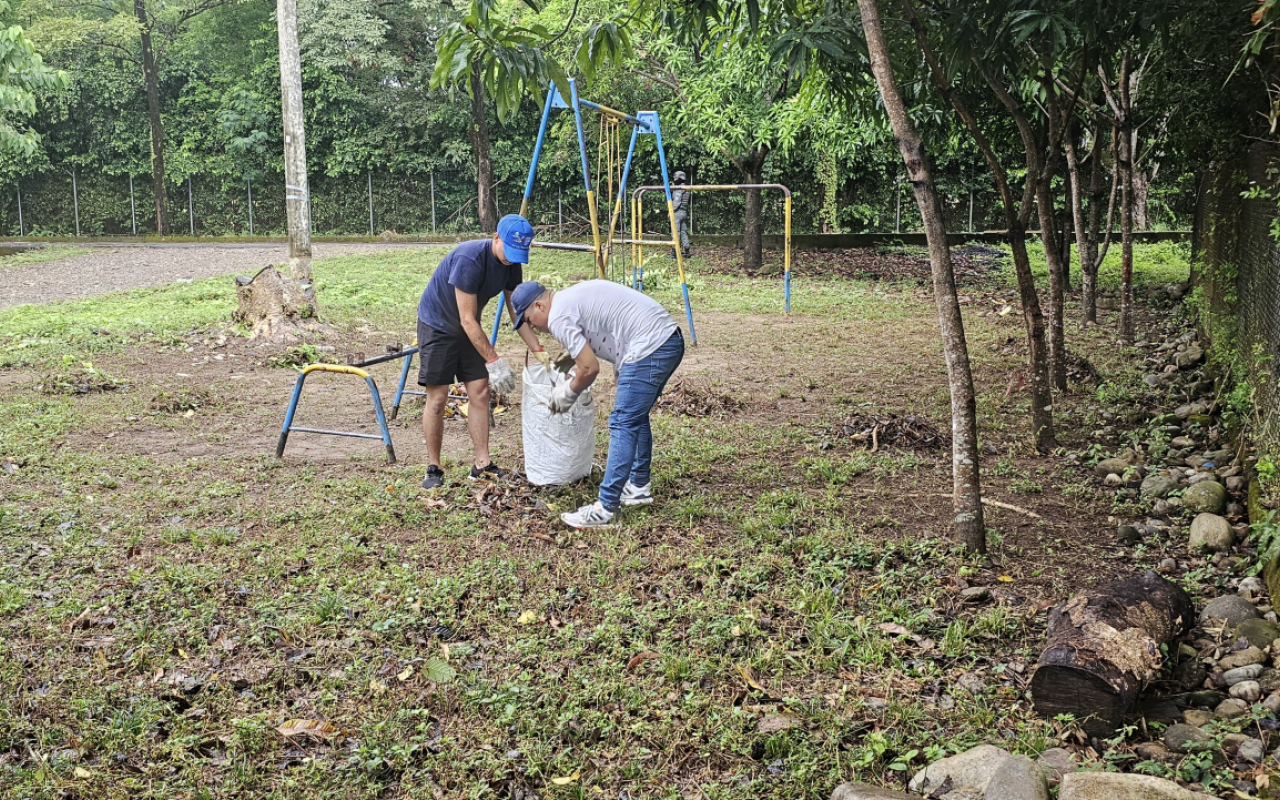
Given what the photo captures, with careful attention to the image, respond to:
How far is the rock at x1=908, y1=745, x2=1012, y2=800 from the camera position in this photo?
9.55 feet

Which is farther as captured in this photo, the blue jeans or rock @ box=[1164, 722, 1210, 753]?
the blue jeans

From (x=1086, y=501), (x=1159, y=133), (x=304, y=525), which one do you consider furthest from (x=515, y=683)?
(x=1159, y=133)

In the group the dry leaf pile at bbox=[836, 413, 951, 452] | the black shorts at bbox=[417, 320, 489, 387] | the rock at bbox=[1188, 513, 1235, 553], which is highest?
the black shorts at bbox=[417, 320, 489, 387]

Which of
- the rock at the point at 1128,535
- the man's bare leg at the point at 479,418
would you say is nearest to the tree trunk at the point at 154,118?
the man's bare leg at the point at 479,418

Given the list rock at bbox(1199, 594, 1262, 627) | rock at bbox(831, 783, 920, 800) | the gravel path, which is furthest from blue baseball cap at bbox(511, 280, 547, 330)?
the gravel path

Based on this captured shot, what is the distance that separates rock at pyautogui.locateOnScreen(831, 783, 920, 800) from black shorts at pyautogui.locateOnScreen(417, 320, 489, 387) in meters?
3.52

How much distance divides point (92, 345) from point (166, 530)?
593cm

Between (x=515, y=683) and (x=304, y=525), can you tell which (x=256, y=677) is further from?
(x=304, y=525)

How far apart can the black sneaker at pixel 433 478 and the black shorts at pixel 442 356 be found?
19.3 inches

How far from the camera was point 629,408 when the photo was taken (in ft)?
17.1

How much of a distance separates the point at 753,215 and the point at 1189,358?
1030cm

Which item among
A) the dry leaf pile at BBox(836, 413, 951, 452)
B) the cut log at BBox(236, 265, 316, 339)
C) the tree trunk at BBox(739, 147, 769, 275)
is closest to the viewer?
the dry leaf pile at BBox(836, 413, 951, 452)

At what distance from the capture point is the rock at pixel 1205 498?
5.07 metres

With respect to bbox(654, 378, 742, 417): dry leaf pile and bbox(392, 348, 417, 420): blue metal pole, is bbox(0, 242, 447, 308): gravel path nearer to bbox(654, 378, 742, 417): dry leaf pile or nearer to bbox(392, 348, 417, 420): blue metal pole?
bbox(392, 348, 417, 420): blue metal pole
